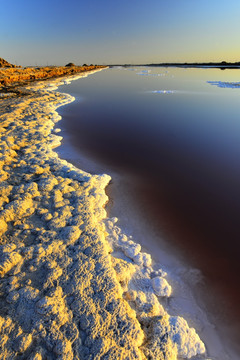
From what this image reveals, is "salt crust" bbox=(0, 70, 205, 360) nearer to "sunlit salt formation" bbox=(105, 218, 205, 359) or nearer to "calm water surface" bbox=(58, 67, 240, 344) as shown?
"sunlit salt formation" bbox=(105, 218, 205, 359)

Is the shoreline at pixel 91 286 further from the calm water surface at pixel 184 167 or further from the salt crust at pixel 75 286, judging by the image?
the calm water surface at pixel 184 167

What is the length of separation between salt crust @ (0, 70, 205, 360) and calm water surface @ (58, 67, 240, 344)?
930mm

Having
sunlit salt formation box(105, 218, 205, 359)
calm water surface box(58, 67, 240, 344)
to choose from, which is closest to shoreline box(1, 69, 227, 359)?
sunlit salt formation box(105, 218, 205, 359)

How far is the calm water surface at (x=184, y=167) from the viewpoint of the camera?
142 inches

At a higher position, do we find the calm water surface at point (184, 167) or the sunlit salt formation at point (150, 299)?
the sunlit salt formation at point (150, 299)

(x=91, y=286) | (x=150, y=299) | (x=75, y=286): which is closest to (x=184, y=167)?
(x=150, y=299)

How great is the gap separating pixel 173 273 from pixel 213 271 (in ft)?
2.09

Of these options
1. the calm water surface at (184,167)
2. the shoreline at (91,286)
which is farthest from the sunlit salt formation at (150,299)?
the calm water surface at (184,167)

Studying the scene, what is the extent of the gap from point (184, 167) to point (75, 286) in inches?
192

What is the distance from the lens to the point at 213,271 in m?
3.24

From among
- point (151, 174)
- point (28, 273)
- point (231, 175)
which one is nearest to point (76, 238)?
point (28, 273)

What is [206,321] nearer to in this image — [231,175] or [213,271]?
[213,271]

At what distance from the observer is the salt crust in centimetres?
223

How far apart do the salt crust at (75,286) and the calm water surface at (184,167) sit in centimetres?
93
